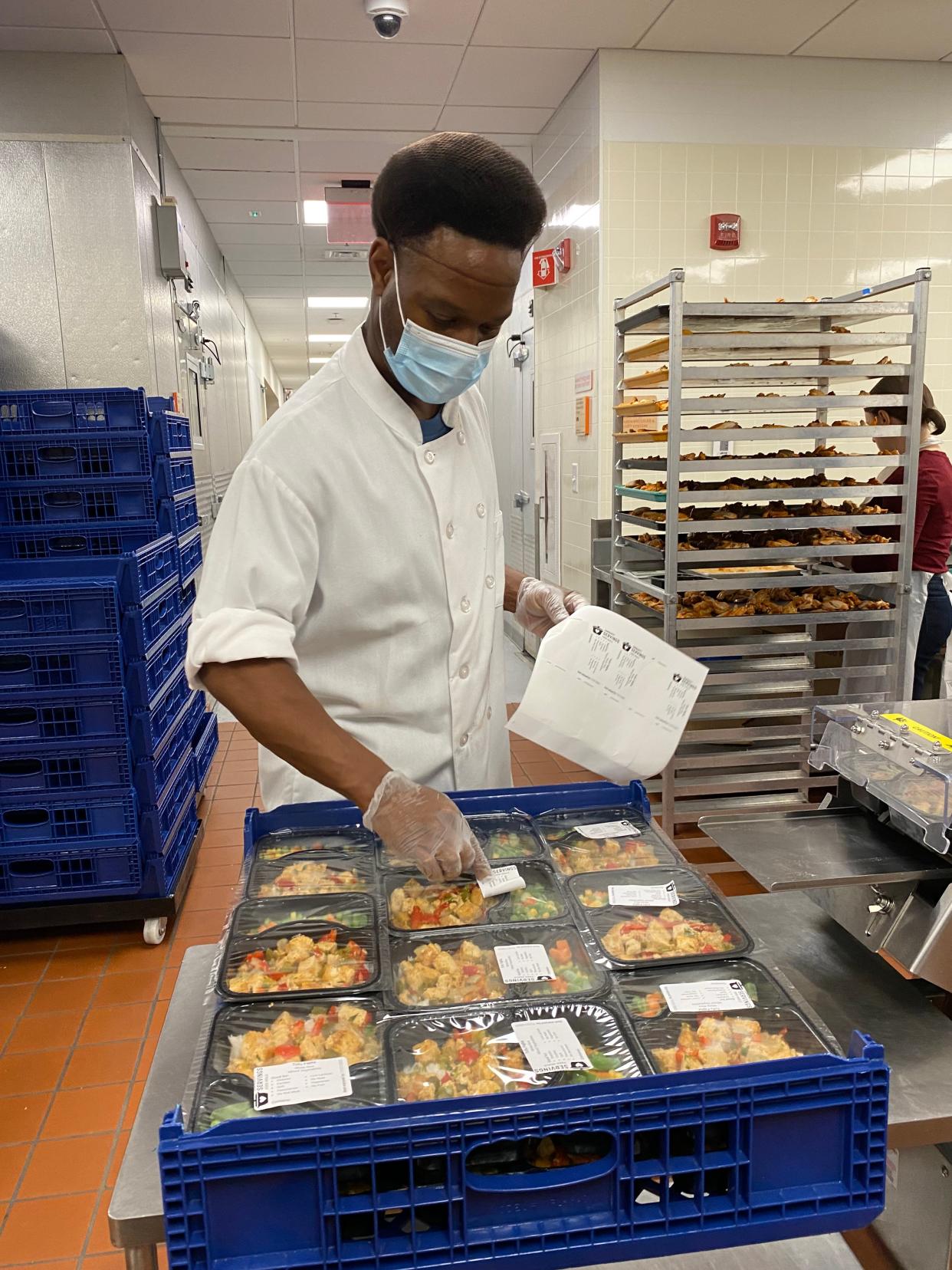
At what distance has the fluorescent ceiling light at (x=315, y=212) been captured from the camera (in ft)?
24.8

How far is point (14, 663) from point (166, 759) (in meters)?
0.65

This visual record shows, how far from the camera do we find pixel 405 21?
450 cm

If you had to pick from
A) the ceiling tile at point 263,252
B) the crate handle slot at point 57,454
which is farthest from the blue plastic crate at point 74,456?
the ceiling tile at point 263,252

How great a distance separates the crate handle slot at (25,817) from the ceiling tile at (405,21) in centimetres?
362

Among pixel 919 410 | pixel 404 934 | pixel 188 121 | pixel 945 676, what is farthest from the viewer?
pixel 188 121

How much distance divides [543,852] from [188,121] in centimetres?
582

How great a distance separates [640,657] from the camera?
1.41 meters

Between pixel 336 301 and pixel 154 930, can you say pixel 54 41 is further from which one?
pixel 336 301

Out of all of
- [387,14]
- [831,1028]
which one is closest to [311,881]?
[831,1028]

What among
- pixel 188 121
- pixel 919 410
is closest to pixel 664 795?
pixel 919 410

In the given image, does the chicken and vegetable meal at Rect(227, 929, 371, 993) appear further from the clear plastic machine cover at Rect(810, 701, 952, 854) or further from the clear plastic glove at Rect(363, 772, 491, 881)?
the clear plastic machine cover at Rect(810, 701, 952, 854)

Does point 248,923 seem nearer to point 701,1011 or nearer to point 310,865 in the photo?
point 310,865

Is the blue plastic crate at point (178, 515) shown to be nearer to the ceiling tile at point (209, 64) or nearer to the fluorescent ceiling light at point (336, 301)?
the ceiling tile at point (209, 64)

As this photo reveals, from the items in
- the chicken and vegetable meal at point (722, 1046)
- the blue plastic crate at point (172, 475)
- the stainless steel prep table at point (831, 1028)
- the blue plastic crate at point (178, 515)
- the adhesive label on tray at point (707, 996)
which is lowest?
the stainless steel prep table at point (831, 1028)
